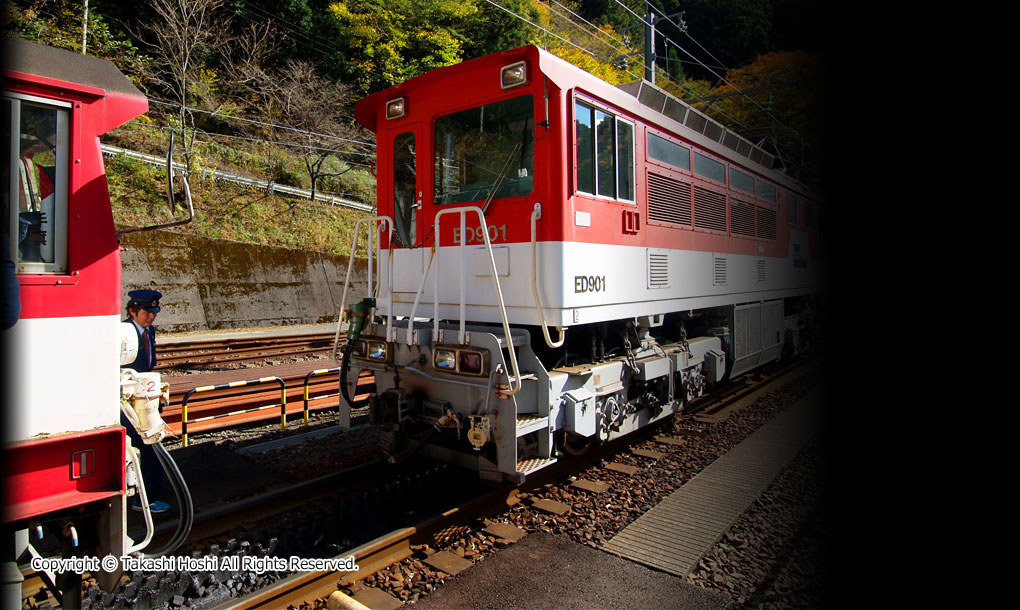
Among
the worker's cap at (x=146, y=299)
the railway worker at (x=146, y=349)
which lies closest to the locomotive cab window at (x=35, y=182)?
the railway worker at (x=146, y=349)

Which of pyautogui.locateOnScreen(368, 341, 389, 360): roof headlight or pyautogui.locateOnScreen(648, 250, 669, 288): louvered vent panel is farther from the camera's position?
pyautogui.locateOnScreen(648, 250, 669, 288): louvered vent panel

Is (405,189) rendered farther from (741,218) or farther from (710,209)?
(741,218)

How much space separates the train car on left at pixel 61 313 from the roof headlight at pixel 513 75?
2.95m

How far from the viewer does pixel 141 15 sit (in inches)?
987

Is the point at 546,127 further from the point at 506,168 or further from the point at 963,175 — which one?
the point at 963,175

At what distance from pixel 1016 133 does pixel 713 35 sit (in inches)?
660

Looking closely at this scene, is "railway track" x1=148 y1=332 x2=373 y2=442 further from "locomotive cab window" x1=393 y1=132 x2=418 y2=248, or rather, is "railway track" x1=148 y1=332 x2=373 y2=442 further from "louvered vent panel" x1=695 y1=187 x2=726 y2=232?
"louvered vent panel" x1=695 y1=187 x2=726 y2=232

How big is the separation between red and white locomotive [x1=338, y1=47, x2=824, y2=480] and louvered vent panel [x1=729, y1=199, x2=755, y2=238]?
141 cm

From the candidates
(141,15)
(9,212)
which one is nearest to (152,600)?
(9,212)

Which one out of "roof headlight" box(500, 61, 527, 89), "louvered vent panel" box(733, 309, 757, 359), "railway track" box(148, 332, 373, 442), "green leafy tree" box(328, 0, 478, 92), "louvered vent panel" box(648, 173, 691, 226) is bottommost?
"railway track" box(148, 332, 373, 442)

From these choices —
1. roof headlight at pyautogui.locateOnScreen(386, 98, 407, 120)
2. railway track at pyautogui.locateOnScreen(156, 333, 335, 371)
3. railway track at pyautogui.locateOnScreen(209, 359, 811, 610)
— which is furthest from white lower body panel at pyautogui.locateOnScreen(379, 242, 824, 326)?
railway track at pyautogui.locateOnScreen(156, 333, 335, 371)

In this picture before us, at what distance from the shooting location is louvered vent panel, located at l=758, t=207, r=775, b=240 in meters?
9.80

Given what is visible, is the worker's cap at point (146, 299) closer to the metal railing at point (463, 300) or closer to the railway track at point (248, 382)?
the metal railing at point (463, 300)

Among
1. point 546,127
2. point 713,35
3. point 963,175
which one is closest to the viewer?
point 963,175
